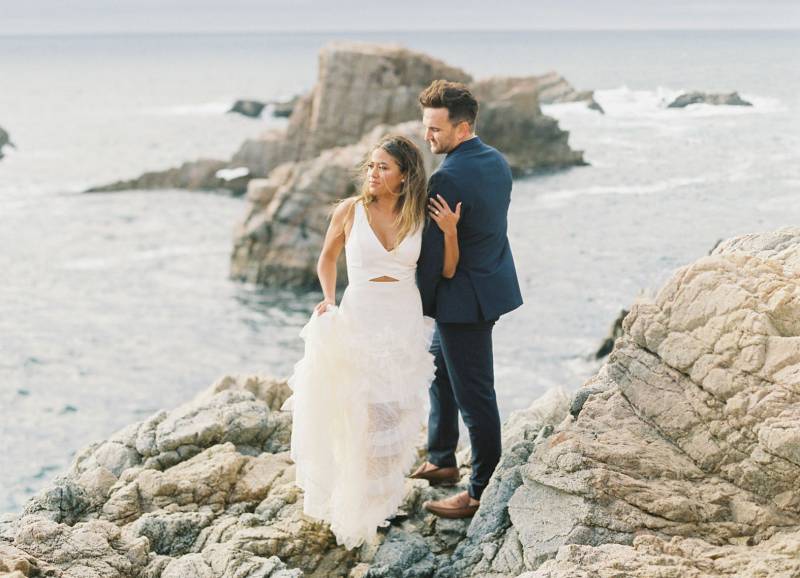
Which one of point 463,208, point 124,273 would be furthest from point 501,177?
point 124,273

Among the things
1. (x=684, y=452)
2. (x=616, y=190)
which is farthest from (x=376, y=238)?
(x=616, y=190)

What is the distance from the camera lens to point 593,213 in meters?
49.2

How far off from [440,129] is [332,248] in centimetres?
114

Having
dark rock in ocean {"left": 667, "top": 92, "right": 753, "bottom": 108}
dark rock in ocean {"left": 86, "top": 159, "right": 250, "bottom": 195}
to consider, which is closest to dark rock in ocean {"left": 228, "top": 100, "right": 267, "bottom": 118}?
dark rock in ocean {"left": 86, "top": 159, "right": 250, "bottom": 195}

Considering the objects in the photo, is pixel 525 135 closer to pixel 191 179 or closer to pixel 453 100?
pixel 191 179

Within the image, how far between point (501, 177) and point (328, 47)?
50.8m

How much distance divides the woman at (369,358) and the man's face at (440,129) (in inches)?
6.1

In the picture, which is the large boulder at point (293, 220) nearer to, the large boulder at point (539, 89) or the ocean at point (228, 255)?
the ocean at point (228, 255)

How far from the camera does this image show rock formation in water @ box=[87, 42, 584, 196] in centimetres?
5259

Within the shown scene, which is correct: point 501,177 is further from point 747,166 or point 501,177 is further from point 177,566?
point 747,166

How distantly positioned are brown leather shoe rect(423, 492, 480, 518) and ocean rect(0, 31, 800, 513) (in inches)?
646

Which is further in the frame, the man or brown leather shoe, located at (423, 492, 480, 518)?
brown leather shoe, located at (423, 492, 480, 518)

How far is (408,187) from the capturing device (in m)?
5.78

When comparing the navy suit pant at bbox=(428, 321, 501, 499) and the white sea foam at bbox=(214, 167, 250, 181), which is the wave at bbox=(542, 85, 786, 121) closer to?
the white sea foam at bbox=(214, 167, 250, 181)
